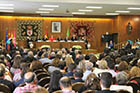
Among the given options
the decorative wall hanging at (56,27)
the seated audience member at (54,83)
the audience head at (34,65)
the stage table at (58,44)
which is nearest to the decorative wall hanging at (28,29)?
the decorative wall hanging at (56,27)

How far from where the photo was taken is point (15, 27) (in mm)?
22625

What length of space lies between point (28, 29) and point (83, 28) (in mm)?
5390

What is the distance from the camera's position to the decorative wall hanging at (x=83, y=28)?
23.6 metres

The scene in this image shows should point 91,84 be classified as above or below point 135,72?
above

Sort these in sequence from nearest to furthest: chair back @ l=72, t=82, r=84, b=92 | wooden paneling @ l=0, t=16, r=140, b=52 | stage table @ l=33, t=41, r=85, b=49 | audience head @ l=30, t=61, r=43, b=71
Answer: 1. chair back @ l=72, t=82, r=84, b=92
2. audience head @ l=30, t=61, r=43, b=71
3. stage table @ l=33, t=41, r=85, b=49
4. wooden paneling @ l=0, t=16, r=140, b=52

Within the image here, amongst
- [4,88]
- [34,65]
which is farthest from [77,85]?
[34,65]

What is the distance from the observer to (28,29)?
74.7ft

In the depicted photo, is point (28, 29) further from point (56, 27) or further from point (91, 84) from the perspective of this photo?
point (91, 84)

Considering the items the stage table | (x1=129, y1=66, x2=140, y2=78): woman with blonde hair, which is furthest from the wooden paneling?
(x1=129, y1=66, x2=140, y2=78): woman with blonde hair

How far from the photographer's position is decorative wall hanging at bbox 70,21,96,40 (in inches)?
930

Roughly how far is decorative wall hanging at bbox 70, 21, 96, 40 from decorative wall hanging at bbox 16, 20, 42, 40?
3336mm

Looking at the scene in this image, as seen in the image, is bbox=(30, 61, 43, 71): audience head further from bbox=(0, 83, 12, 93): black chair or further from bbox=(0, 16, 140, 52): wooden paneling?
bbox=(0, 16, 140, 52): wooden paneling

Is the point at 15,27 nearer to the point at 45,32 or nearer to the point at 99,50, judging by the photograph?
the point at 45,32

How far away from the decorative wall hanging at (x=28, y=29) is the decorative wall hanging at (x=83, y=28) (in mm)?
3336
